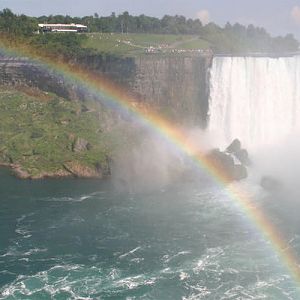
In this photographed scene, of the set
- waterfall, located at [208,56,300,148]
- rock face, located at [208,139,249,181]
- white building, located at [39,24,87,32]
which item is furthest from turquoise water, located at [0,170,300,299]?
white building, located at [39,24,87,32]

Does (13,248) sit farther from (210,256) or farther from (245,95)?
(245,95)

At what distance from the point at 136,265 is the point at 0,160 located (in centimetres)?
2624

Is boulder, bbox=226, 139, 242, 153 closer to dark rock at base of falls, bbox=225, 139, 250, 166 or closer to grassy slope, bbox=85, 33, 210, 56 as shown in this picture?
dark rock at base of falls, bbox=225, 139, 250, 166

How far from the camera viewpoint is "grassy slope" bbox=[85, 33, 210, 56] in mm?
68375

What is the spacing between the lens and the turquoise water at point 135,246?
97.7ft

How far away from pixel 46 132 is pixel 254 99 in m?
20.7

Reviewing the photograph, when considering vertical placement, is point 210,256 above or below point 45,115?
below

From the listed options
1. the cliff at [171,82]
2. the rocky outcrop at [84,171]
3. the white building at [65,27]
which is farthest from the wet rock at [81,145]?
the white building at [65,27]

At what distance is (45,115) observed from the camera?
6181cm

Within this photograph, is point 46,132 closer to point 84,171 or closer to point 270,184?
point 84,171

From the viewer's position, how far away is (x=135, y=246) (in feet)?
115

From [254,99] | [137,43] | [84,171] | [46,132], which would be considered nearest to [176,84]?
[254,99]

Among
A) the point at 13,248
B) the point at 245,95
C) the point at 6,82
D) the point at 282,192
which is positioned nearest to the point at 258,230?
the point at 282,192

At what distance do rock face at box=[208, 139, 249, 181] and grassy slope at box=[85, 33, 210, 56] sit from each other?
57.6 feet
